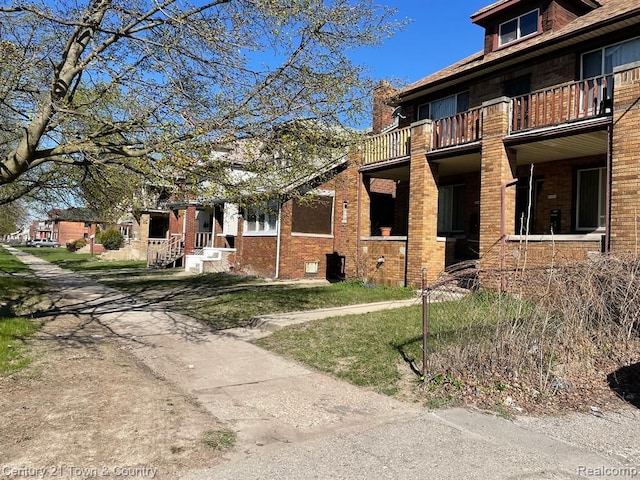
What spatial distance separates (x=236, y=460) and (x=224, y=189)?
561cm

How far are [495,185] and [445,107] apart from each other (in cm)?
512

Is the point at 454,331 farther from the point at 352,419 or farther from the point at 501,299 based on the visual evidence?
the point at 352,419

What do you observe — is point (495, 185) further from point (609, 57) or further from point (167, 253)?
point (167, 253)

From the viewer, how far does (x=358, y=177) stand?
1791 cm

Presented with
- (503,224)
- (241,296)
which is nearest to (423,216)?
(503,224)

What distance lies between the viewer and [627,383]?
584cm

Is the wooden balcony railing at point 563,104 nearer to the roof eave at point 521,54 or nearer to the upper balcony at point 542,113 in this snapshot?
the upper balcony at point 542,113

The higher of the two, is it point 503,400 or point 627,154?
point 627,154

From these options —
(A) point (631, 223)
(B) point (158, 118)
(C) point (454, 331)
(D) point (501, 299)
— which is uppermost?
(B) point (158, 118)

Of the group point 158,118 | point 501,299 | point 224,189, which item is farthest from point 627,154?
point 158,118

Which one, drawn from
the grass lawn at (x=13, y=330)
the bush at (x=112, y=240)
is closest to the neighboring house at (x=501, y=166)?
the grass lawn at (x=13, y=330)

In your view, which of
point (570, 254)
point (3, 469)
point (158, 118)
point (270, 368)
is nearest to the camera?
point (3, 469)

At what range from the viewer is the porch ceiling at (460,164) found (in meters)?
14.7

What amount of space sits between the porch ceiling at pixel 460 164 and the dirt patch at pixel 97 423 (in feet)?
36.1
